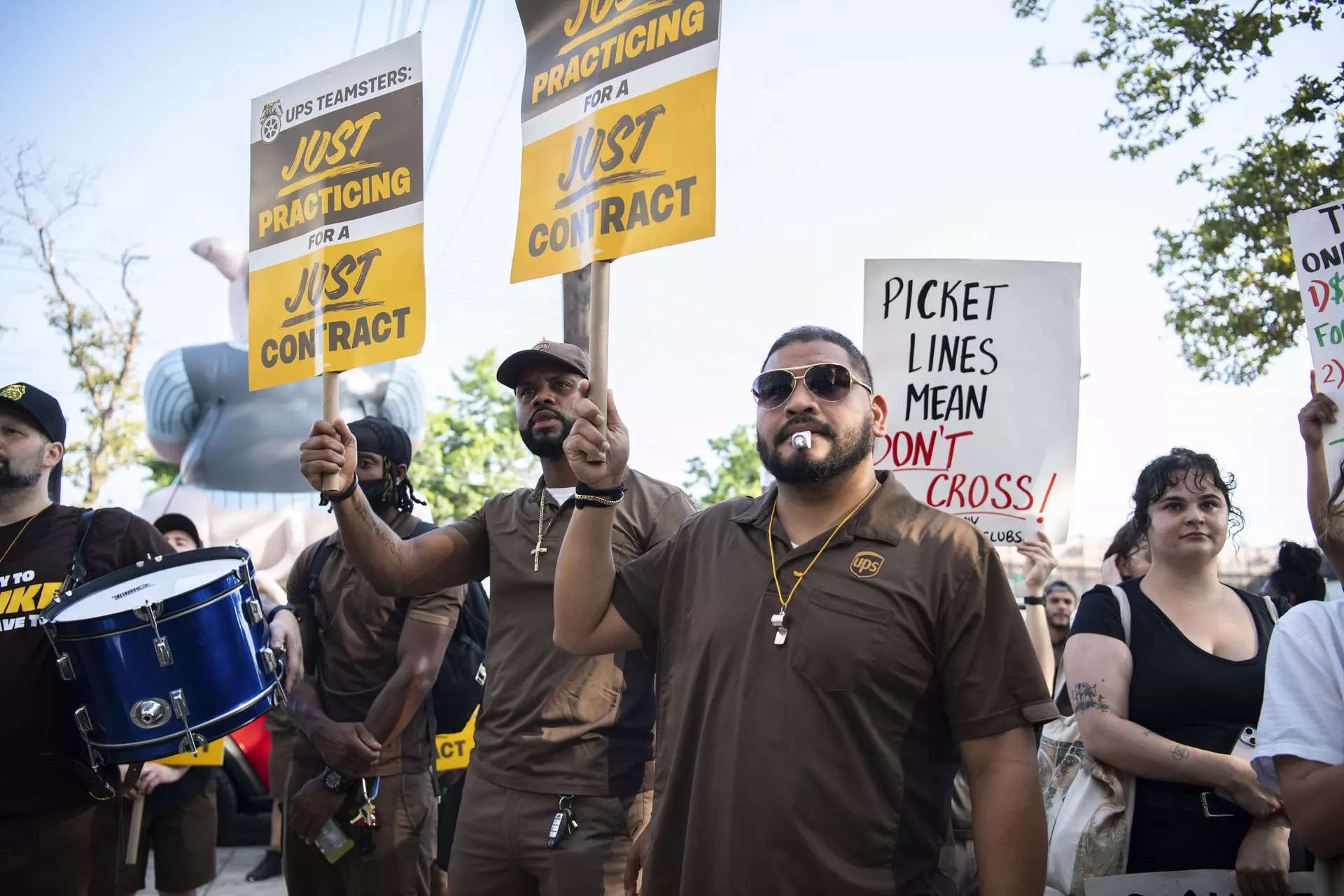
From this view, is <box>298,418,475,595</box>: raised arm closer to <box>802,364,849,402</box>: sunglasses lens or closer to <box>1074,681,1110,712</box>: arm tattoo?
<box>802,364,849,402</box>: sunglasses lens

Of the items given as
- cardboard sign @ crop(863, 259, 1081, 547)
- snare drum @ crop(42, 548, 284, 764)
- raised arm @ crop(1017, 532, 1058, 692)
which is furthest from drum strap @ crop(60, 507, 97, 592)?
raised arm @ crop(1017, 532, 1058, 692)

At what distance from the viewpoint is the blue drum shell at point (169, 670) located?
11.6 feet

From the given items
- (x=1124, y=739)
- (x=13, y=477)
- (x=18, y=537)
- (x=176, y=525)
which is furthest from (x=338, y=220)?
(x=176, y=525)

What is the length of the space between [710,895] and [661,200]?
1730 millimetres

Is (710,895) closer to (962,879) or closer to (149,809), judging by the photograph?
(962,879)

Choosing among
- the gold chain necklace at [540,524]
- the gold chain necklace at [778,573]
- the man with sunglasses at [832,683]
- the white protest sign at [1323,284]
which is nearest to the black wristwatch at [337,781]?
the gold chain necklace at [540,524]

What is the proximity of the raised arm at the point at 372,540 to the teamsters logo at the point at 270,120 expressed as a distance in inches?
52.5

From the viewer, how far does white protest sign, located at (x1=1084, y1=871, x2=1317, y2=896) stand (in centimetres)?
315

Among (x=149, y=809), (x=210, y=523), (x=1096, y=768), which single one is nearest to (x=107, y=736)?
(x=149, y=809)

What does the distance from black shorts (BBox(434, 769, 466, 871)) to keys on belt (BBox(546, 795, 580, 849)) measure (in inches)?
49.8

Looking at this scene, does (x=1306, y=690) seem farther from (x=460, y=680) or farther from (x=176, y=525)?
(x=176, y=525)

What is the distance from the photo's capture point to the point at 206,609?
3713 millimetres

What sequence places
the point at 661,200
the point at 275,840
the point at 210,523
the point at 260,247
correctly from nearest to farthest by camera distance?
1. the point at 661,200
2. the point at 260,247
3. the point at 275,840
4. the point at 210,523

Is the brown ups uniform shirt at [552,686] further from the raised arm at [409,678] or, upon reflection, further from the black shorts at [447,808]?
the black shorts at [447,808]
